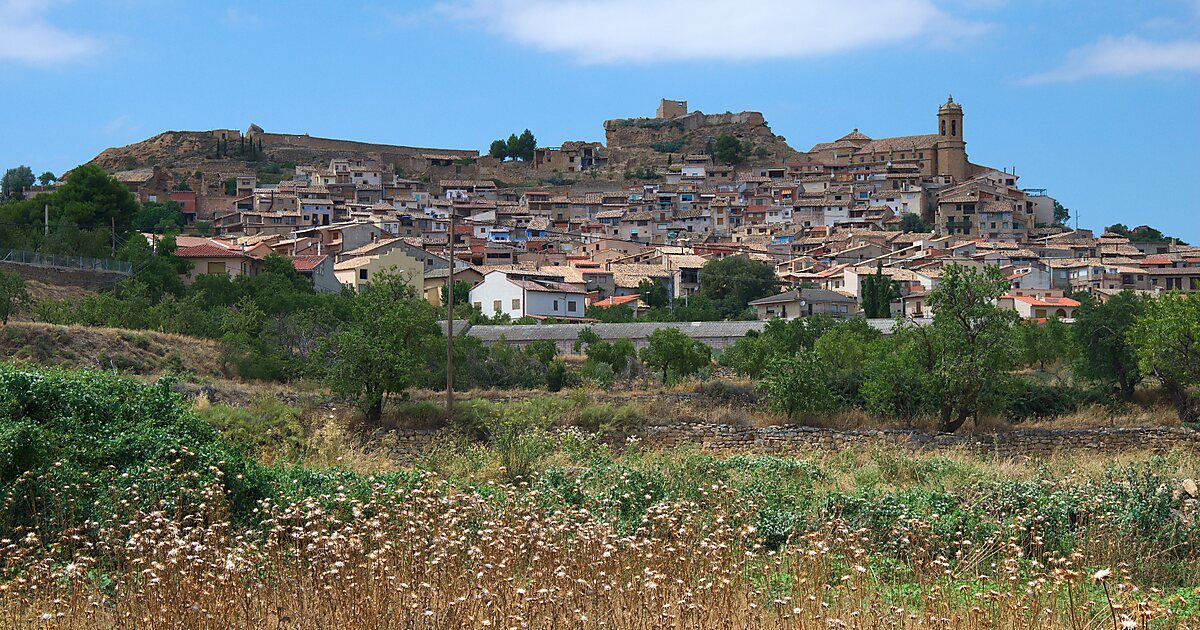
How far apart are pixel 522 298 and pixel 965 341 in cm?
2967

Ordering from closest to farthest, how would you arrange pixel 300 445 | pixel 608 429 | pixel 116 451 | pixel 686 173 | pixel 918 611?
pixel 918 611 → pixel 116 451 → pixel 300 445 → pixel 608 429 → pixel 686 173

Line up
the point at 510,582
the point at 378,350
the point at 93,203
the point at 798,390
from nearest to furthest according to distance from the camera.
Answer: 1. the point at 510,582
2. the point at 378,350
3. the point at 798,390
4. the point at 93,203

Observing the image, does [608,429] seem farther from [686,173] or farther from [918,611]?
[686,173]

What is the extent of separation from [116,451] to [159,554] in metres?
2.93

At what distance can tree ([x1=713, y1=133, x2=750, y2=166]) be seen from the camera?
108125 mm

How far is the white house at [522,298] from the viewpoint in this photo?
48.6m

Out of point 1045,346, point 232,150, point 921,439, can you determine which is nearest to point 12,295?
point 921,439

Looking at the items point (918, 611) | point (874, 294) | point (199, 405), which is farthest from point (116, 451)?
point (874, 294)

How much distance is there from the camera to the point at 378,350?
19.2 meters

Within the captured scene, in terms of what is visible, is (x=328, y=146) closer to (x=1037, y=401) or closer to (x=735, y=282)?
(x=735, y=282)

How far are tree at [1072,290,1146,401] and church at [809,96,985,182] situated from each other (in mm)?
73137

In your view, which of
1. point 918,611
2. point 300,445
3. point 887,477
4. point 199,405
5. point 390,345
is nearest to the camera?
point 918,611

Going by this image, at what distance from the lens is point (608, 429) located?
18.3m

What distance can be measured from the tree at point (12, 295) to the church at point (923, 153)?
78.0m
